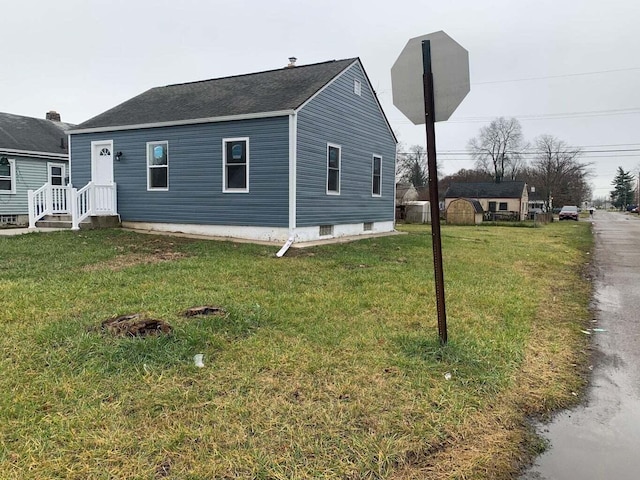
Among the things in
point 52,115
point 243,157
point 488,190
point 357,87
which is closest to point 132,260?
point 243,157

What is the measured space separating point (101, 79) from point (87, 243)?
1323 centimetres

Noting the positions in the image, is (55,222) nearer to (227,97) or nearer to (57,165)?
(227,97)

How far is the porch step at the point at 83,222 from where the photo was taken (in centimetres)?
1331

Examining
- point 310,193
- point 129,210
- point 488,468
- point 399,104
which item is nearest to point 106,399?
point 488,468

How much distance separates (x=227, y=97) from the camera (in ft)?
45.0

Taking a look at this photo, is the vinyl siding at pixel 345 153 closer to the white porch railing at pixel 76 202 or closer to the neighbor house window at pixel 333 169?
the neighbor house window at pixel 333 169

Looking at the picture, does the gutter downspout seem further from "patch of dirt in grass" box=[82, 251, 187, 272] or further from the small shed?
the small shed

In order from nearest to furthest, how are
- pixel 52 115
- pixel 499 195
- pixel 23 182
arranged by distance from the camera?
pixel 23 182 < pixel 52 115 < pixel 499 195

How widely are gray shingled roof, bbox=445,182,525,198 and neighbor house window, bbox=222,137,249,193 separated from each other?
44183 millimetres

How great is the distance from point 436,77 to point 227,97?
11069mm

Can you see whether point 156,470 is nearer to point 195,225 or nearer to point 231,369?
point 231,369

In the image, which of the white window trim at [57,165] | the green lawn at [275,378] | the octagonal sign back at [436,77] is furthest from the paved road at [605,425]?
the white window trim at [57,165]

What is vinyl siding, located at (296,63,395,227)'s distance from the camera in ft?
40.1

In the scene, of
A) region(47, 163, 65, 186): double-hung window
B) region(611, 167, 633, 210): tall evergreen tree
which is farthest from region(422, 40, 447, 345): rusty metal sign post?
region(611, 167, 633, 210): tall evergreen tree
